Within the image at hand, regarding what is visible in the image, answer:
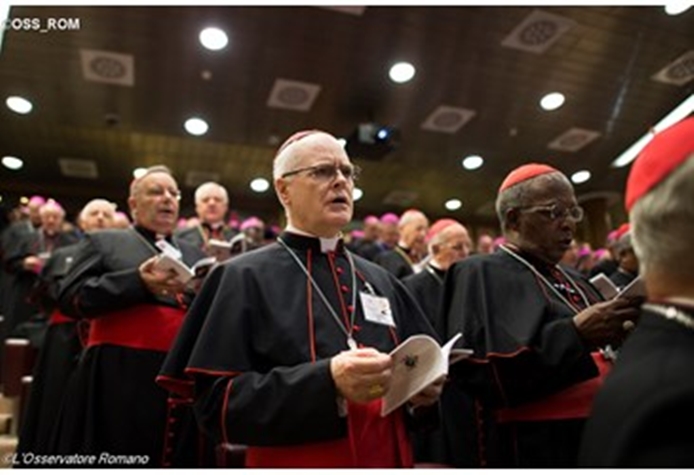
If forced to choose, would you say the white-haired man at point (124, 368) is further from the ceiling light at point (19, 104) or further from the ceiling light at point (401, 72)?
the ceiling light at point (19, 104)

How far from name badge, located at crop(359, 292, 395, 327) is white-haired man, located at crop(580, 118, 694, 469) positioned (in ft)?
2.96

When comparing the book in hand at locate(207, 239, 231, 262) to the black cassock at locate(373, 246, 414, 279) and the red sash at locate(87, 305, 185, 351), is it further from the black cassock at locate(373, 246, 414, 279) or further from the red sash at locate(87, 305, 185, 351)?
the black cassock at locate(373, 246, 414, 279)

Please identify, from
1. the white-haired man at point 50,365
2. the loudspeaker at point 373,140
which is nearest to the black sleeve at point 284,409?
the white-haired man at point 50,365

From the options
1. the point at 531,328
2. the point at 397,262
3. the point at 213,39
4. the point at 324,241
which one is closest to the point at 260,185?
the point at 213,39

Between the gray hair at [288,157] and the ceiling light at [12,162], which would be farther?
the ceiling light at [12,162]

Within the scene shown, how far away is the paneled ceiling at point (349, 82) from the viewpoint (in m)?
5.42

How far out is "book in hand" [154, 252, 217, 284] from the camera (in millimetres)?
2482

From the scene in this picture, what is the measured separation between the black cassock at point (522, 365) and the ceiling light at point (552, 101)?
16.9ft

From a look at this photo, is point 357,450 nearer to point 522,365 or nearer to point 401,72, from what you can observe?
point 522,365

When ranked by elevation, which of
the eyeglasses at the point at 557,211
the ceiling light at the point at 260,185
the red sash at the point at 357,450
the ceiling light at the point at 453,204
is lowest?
the red sash at the point at 357,450

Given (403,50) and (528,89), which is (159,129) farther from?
(528,89)

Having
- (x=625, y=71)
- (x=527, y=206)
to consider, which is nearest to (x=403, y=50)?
(x=625, y=71)

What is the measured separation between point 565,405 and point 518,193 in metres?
0.88

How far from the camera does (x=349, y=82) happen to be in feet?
21.8
